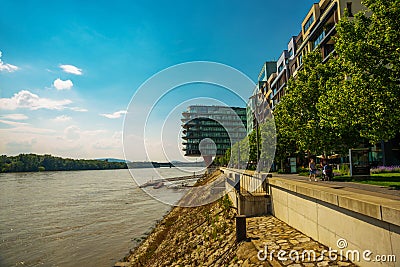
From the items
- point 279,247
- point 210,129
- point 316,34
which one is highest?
point 316,34

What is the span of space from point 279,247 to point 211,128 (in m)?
98.5

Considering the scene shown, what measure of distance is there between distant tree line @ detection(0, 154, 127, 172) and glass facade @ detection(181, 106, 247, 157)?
3157 inches

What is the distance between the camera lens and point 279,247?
750 cm

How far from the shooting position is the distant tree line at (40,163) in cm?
12456

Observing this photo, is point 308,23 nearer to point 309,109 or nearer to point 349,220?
point 309,109

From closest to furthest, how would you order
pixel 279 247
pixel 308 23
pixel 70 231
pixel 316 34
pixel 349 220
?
pixel 349 220
pixel 279 247
pixel 70 231
pixel 316 34
pixel 308 23

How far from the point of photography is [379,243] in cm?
492

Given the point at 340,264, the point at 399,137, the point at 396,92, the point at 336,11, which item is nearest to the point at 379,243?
the point at 340,264

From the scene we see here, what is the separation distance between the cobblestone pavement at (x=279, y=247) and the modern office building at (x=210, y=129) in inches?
3586

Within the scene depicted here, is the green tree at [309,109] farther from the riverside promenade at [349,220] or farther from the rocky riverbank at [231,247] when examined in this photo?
the riverside promenade at [349,220]

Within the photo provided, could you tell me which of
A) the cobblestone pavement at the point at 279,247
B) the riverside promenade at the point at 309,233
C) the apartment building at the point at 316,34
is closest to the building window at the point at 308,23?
the apartment building at the point at 316,34

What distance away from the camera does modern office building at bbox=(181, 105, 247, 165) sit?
339ft

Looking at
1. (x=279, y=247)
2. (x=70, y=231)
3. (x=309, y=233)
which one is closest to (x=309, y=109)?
(x=309, y=233)

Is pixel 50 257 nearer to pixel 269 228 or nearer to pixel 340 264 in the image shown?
pixel 269 228
